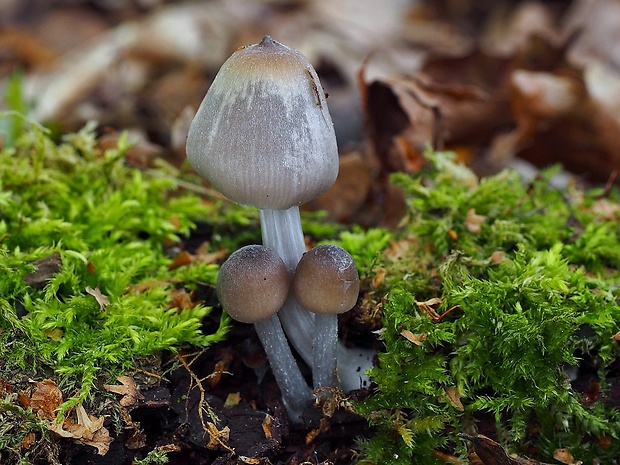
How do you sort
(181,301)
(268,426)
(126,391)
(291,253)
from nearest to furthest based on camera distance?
(126,391)
(268,426)
(291,253)
(181,301)

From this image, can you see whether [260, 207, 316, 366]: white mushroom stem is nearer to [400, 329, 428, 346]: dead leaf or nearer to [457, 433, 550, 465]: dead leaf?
[400, 329, 428, 346]: dead leaf

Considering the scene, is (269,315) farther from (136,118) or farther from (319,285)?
(136,118)

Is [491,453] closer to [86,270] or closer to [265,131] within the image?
[265,131]

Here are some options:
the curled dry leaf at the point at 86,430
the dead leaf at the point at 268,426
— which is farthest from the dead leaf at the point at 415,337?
the curled dry leaf at the point at 86,430

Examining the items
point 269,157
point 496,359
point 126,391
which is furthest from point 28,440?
point 496,359

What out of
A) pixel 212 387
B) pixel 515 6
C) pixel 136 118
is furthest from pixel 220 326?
pixel 515 6

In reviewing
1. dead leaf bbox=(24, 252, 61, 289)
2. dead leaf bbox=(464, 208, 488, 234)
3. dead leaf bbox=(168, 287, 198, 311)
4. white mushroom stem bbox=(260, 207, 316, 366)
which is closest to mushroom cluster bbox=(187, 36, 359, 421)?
white mushroom stem bbox=(260, 207, 316, 366)
